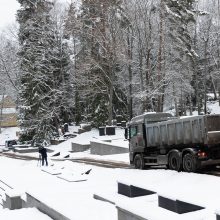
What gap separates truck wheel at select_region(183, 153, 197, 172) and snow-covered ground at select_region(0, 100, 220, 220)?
0.40 metres

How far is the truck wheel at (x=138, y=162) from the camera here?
24.1m

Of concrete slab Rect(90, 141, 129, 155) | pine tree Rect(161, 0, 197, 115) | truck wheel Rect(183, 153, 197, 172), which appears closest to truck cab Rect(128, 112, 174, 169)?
truck wheel Rect(183, 153, 197, 172)

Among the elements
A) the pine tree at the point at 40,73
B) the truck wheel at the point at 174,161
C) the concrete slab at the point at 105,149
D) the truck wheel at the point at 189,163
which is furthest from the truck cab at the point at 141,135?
the pine tree at the point at 40,73

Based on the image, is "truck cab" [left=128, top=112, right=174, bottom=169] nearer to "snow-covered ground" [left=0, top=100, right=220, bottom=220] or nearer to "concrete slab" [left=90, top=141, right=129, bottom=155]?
"snow-covered ground" [left=0, top=100, right=220, bottom=220]

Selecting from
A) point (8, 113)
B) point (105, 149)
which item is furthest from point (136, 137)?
point (8, 113)

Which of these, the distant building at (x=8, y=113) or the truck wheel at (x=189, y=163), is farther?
the distant building at (x=8, y=113)

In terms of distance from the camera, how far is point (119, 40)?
145 feet

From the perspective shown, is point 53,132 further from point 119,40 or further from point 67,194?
point 67,194

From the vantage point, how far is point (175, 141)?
21094 millimetres

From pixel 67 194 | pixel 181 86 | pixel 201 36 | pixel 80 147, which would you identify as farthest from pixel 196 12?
pixel 67 194

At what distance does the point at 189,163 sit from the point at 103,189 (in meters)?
4.24

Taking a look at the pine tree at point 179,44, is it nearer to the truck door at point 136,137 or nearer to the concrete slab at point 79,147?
the concrete slab at point 79,147

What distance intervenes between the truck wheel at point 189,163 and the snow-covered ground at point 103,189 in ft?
1.31

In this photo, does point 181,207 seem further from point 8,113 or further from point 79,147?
point 8,113
